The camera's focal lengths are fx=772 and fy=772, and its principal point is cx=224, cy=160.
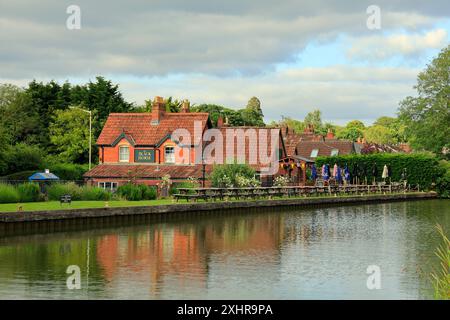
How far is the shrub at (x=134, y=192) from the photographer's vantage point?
A: 183 feet

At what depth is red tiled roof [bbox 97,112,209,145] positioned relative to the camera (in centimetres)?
7612

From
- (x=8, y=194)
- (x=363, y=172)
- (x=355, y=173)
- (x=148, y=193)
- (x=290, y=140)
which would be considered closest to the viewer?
(x=8, y=194)

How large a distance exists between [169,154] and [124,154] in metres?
4.85

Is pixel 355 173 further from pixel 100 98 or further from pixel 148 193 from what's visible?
pixel 148 193

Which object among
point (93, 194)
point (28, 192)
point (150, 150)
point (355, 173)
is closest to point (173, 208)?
point (93, 194)

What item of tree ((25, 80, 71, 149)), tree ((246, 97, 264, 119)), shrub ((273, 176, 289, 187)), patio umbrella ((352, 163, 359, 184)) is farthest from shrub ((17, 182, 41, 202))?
tree ((246, 97, 264, 119))

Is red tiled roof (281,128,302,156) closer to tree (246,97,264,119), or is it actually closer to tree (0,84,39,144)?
tree (0,84,39,144)

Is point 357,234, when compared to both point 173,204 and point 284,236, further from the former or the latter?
point 173,204

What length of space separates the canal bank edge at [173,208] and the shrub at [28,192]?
691cm

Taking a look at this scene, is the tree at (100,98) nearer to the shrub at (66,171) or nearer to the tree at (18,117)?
the tree at (18,117)

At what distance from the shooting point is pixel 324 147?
369 ft

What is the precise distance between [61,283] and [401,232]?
24304mm

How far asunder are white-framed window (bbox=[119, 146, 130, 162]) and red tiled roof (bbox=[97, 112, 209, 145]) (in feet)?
3.94

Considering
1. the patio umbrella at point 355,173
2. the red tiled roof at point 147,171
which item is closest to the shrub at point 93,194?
the red tiled roof at point 147,171
